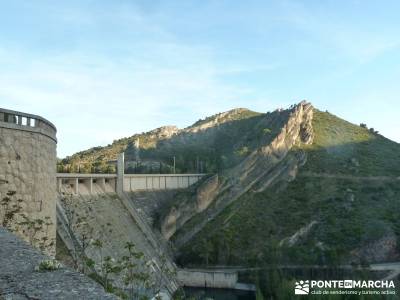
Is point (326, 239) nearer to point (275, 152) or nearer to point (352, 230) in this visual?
point (352, 230)

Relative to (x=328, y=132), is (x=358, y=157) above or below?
below

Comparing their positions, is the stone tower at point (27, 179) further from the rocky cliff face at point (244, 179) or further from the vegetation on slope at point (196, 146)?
the vegetation on slope at point (196, 146)

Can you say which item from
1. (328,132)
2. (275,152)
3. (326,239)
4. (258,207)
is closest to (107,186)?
(258,207)

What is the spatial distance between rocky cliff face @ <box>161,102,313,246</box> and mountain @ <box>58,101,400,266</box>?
0.15 metres

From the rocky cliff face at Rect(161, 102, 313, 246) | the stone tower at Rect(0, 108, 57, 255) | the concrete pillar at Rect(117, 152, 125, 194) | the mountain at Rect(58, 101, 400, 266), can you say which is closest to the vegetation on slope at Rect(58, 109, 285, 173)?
the mountain at Rect(58, 101, 400, 266)

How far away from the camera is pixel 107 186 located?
52781 millimetres

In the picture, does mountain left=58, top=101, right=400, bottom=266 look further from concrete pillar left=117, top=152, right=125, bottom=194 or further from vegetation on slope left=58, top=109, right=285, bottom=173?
concrete pillar left=117, top=152, right=125, bottom=194

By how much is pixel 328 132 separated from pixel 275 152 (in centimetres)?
2676

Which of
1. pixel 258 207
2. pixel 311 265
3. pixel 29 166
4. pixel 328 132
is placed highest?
pixel 328 132

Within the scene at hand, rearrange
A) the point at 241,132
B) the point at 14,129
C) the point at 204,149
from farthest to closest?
the point at 241,132
the point at 204,149
the point at 14,129

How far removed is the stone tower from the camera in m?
14.2

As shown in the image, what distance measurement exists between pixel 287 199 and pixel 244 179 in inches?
277

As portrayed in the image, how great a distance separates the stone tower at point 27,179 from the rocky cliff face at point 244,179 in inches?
1589

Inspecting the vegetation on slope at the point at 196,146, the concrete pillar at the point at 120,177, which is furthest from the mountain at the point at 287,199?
the concrete pillar at the point at 120,177
